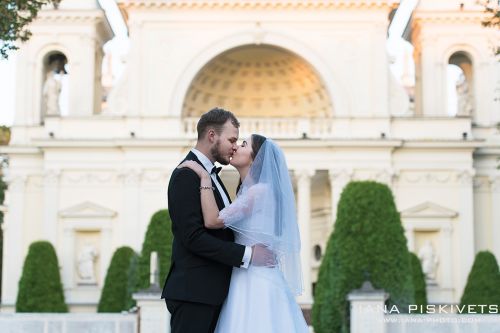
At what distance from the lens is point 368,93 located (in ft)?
124

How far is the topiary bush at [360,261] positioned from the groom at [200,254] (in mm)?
11277

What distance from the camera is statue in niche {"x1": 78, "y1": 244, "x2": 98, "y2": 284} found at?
36.9 m

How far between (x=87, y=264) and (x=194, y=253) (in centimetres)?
3098

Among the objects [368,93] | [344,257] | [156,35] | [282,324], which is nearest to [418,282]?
[368,93]

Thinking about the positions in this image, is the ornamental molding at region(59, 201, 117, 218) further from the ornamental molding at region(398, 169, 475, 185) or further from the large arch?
the ornamental molding at region(398, 169, 475, 185)

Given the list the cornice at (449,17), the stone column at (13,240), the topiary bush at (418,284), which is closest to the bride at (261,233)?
the topiary bush at (418,284)

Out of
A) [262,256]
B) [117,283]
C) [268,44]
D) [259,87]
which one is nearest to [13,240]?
[117,283]

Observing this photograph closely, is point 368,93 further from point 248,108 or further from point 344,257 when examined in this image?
→ point 344,257

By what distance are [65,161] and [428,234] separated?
15460 millimetres

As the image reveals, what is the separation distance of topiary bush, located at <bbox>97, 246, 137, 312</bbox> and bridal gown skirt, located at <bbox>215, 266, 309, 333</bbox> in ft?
83.6

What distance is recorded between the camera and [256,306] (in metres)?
7.05

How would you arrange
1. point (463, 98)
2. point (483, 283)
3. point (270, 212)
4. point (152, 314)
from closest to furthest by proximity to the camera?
point (270, 212) → point (152, 314) → point (483, 283) → point (463, 98)

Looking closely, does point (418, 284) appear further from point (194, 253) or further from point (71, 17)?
point (194, 253)

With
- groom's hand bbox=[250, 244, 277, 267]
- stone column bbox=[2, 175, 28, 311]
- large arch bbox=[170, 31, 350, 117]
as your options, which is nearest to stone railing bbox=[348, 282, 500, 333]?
groom's hand bbox=[250, 244, 277, 267]
